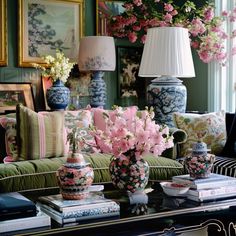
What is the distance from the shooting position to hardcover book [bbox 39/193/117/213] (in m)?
1.86

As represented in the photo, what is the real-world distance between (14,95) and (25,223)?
9.13ft

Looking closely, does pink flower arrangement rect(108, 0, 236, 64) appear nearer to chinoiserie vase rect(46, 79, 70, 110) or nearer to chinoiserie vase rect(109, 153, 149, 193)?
chinoiserie vase rect(46, 79, 70, 110)

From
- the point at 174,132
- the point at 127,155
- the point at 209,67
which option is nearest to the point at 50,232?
the point at 127,155

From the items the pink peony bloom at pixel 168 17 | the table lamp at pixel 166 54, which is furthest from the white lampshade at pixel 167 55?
the pink peony bloom at pixel 168 17

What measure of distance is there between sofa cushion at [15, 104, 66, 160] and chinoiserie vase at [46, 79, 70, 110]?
3.11 ft

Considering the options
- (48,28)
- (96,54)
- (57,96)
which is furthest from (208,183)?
(48,28)

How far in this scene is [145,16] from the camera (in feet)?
15.5

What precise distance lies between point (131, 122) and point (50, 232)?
666mm

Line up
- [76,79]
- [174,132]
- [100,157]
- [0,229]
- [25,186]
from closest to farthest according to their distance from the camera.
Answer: [0,229]
[25,186]
[100,157]
[174,132]
[76,79]

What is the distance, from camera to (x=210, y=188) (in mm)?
2217

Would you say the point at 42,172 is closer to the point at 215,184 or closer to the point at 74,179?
the point at 74,179

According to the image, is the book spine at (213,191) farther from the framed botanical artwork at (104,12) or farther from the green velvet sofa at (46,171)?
the framed botanical artwork at (104,12)

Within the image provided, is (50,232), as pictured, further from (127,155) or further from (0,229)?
(127,155)

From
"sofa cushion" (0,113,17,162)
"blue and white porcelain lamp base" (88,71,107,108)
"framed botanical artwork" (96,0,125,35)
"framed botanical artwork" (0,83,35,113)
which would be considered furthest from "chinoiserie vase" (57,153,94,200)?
"framed botanical artwork" (96,0,125,35)
